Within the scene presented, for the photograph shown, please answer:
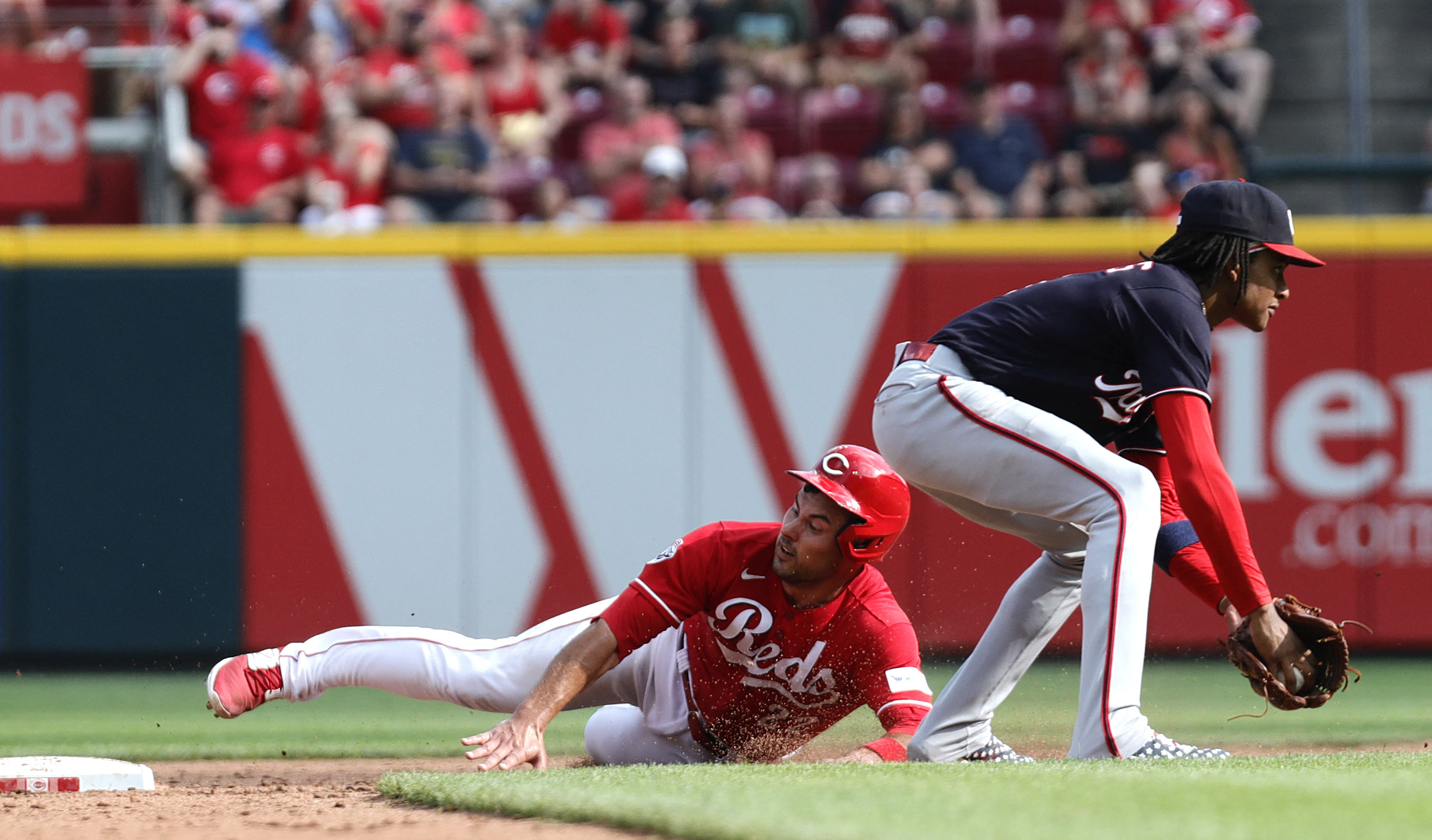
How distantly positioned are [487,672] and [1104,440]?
172 centimetres

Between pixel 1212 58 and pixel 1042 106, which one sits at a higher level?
pixel 1212 58

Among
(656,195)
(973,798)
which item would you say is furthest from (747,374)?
(973,798)

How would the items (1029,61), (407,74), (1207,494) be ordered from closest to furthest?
(1207,494), (407,74), (1029,61)

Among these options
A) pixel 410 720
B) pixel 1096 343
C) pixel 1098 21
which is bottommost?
pixel 410 720

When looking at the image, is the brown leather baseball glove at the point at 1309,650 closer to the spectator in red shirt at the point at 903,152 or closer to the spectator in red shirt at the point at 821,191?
the spectator in red shirt at the point at 821,191

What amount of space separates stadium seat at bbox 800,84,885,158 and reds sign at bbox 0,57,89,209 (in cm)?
387

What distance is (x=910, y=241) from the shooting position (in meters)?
7.75

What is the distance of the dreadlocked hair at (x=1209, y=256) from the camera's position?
370 centimetres

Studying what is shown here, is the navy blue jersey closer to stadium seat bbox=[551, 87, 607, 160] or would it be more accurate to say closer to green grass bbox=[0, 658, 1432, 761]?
green grass bbox=[0, 658, 1432, 761]

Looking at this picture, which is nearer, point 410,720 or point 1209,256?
point 1209,256

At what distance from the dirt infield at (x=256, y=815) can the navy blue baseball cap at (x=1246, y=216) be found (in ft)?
5.27

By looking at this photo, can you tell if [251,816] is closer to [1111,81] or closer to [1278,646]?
[1278,646]

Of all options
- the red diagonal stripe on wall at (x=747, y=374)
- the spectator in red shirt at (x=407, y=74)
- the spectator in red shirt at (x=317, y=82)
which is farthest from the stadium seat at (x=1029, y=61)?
the spectator in red shirt at (x=317, y=82)

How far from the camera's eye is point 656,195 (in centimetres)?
832
